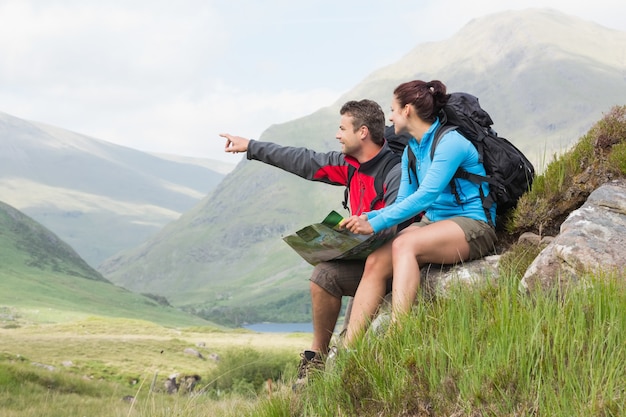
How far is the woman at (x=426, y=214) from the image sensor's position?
662cm

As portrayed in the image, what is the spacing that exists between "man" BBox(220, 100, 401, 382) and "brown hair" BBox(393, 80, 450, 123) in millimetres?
557

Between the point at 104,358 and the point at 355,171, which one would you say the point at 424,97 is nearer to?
the point at 355,171

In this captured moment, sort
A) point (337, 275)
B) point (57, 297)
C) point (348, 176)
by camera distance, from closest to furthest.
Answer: point (337, 275)
point (348, 176)
point (57, 297)

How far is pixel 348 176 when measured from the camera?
8.09m

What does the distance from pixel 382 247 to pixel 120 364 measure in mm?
67581

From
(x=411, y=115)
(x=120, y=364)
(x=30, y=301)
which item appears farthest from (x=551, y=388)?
(x=30, y=301)

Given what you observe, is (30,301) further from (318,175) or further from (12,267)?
(318,175)

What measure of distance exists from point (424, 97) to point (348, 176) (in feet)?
4.71

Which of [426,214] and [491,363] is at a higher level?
[426,214]

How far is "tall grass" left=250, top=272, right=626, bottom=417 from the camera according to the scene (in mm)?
4613

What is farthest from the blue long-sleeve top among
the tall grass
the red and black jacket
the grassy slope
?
the grassy slope

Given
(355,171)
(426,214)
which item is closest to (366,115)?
(355,171)

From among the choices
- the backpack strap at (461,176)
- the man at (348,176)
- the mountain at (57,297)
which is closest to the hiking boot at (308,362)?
the man at (348,176)

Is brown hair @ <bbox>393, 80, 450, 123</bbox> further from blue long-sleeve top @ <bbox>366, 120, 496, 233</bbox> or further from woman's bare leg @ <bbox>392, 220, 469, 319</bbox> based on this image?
woman's bare leg @ <bbox>392, 220, 469, 319</bbox>
